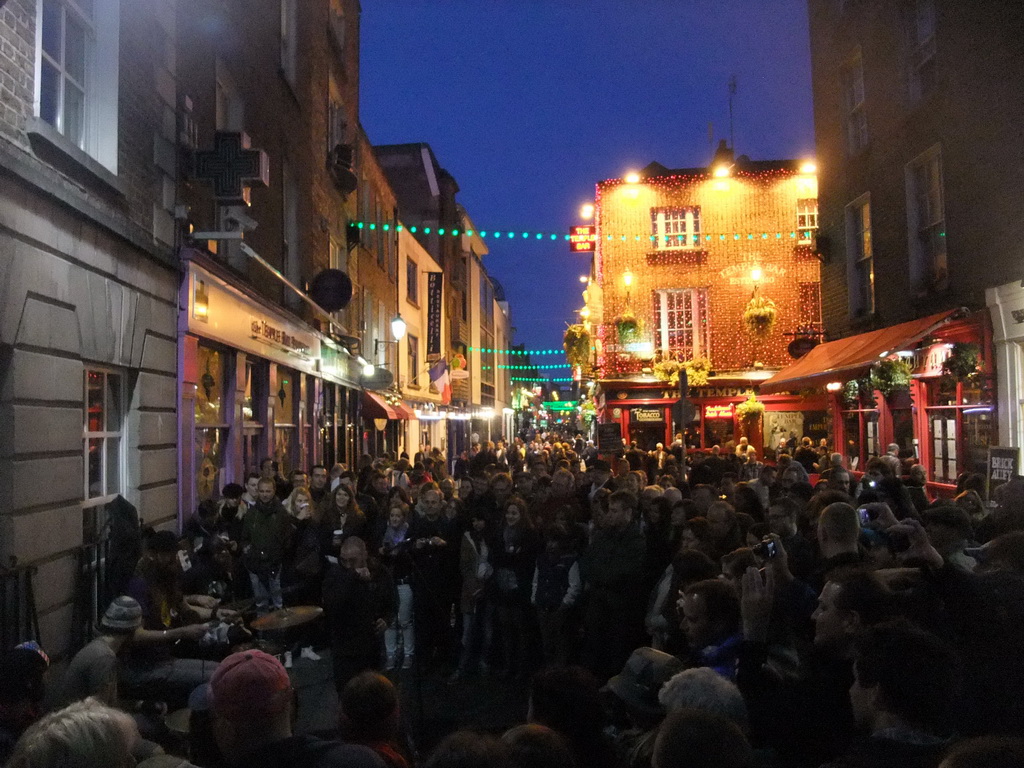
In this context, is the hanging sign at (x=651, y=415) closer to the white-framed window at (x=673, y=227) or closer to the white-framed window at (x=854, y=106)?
the white-framed window at (x=673, y=227)

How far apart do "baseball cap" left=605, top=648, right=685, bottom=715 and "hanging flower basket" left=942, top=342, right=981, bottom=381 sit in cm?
968

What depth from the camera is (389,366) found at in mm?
26562

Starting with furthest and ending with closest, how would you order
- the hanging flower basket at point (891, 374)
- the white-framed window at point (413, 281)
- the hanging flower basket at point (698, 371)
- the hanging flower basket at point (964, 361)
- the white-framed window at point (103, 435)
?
the white-framed window at point (413, 281) < the hanging flower basket at point (698, 371) < the hanging flower basket at point (891, 374) < the hanging flower basket at point (964, 361) < the white-framed window at point (103, 435)

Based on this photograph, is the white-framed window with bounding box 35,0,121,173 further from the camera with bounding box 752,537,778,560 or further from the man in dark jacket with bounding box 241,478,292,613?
the camera with bounding box 752,537,778,560

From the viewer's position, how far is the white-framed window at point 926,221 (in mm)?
13039

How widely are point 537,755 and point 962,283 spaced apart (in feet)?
38.9

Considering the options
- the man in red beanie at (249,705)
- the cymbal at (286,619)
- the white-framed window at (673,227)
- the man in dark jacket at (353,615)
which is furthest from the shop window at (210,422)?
the white-framed window at (673,227)

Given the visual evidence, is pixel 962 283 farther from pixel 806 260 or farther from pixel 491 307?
pixel 491 307

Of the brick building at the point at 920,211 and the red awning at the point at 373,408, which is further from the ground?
the brick building at the point at 920,211

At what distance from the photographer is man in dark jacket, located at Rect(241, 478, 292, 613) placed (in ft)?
29.0

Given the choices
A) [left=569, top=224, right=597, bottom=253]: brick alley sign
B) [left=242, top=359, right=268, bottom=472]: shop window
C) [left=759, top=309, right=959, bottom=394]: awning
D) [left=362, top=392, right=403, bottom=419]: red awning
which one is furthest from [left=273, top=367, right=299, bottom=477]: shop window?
[left=569, top=224, right=597, bottom=253]: brick alley sign

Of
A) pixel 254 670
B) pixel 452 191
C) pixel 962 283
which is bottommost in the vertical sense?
pixel 254 670

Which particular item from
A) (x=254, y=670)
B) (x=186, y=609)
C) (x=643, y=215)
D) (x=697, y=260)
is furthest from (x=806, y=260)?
(x=254, y=670)

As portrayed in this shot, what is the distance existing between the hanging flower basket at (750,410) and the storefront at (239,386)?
42.8ft
